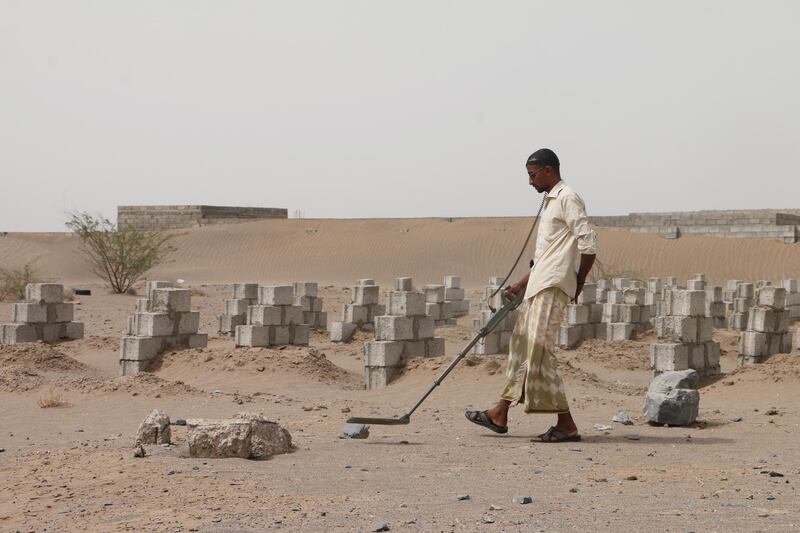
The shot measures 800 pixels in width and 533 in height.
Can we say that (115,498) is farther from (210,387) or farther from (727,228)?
(727,228)

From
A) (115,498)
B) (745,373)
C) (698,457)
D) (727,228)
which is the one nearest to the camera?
(115,498)

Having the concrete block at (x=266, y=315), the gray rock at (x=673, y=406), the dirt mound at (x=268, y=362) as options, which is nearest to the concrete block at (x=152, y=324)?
the dirt mound at (x=268, y=362)

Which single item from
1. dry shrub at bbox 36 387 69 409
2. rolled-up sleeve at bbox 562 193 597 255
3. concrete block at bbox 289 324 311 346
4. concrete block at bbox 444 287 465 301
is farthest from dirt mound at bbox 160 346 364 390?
concrete block at bbox 444 287 465 301

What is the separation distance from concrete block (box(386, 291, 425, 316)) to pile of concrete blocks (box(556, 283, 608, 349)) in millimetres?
5702

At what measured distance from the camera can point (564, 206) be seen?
714 cm

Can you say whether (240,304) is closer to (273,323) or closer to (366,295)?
(366,295)

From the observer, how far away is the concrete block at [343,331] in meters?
19.7

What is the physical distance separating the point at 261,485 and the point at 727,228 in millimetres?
43680

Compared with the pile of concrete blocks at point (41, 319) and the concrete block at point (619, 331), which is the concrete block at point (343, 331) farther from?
the concrete block at point (619, 331)

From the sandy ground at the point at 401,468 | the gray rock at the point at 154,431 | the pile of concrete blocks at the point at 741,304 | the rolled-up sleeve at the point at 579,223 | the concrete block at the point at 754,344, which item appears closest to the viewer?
the sandy ground at the point at 401,468

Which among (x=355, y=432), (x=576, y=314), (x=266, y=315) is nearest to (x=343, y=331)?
(x=266, y=315)

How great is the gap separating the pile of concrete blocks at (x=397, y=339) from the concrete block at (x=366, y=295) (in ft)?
19.4

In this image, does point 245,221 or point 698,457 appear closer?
point 698,457

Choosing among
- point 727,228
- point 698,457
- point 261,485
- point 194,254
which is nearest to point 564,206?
point 698,457
